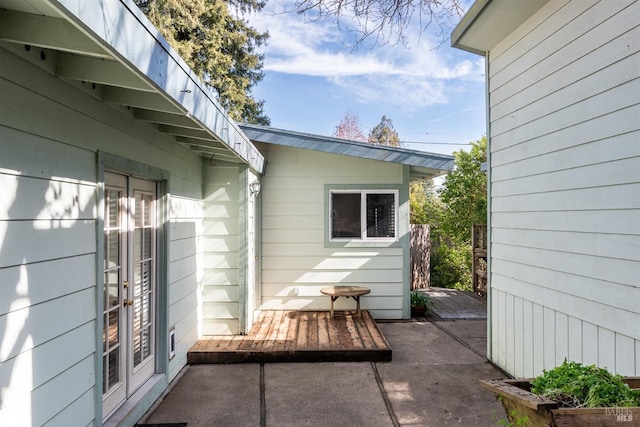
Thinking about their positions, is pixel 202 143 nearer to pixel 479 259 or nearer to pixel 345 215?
pixel 345 215

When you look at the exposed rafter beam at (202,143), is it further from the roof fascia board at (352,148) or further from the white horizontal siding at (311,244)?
the white horizontal siding at (311,244)

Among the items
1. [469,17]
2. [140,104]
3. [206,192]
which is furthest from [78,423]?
[469,17]

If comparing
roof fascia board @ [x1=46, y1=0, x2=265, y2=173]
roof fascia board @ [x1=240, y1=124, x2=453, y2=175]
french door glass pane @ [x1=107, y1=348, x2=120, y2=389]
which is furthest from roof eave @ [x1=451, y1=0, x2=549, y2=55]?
french door glass pane @ [x1=107, y1=348, x2=120, y2=389]

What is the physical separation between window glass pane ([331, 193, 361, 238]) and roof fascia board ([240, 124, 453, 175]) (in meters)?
0.76

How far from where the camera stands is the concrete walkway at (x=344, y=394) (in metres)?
2.88

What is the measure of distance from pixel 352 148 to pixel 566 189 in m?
2.95

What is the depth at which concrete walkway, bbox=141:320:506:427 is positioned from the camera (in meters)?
2.88

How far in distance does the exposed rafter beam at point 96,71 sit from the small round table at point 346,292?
3959 millimetres

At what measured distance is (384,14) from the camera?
298 centimetres

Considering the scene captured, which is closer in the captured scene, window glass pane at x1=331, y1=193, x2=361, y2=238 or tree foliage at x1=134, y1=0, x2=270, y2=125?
window glass pane at x1=331, y1=193, x2=361, y2=238

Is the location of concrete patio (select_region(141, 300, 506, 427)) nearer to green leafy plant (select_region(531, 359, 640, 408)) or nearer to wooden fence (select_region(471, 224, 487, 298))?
green leafy plant (select_region(531, 359, 640, 408))

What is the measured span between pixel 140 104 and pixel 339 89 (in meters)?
16.4

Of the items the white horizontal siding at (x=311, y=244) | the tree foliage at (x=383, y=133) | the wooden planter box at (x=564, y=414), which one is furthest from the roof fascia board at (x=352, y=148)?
the tree foliage at (x=383, y=133)

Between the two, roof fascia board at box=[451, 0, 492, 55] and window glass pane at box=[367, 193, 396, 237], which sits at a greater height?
roof fascia board at box=[451, 0, 492, 55]
